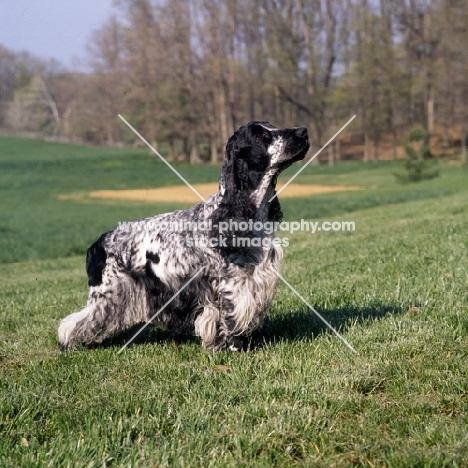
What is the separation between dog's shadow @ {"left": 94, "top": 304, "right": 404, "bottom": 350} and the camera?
5.96 meters

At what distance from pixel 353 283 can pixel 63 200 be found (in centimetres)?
3292

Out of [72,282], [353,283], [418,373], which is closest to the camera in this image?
[418,373]

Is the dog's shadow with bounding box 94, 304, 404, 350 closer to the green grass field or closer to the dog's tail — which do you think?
the green grass field

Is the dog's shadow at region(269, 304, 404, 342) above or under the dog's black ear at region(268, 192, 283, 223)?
under

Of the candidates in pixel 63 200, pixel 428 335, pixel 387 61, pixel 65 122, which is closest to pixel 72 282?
pixel 428 335

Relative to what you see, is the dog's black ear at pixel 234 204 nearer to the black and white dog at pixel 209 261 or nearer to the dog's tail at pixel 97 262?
the black and white dog at pixel 209 261

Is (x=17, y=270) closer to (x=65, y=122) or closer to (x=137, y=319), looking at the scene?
(x=137, y=319)

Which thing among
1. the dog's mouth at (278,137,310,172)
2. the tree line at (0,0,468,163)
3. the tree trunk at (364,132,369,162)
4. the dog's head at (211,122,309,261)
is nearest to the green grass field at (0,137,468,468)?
the dog's head at (211,122,309,261)

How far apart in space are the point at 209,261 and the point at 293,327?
1166mm

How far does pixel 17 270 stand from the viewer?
15414 mm

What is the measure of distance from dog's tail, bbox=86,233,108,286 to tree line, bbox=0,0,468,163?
36.4 meters

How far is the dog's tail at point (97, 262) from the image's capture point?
20.1ft
